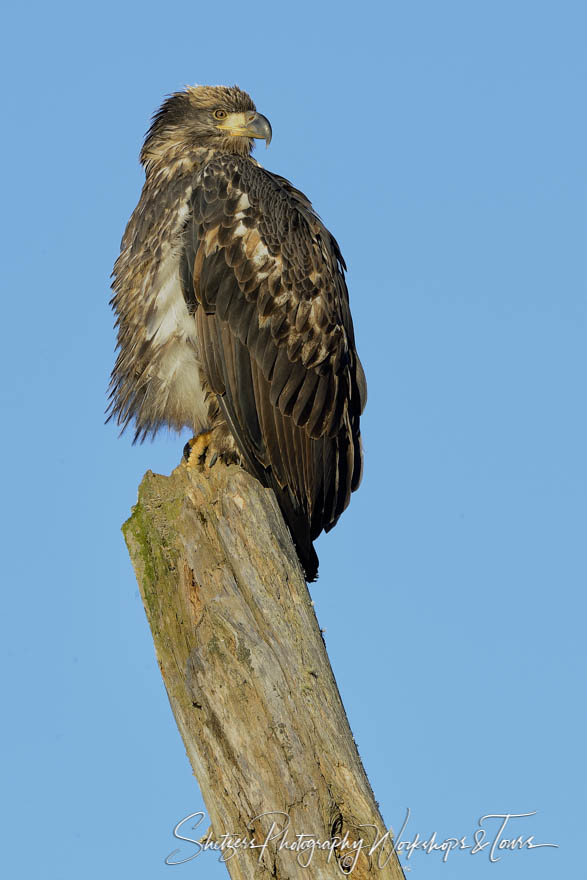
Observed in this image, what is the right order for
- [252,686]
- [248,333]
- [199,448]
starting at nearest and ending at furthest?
[252,686]
[248,333]
[199,448]

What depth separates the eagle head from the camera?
7281mm

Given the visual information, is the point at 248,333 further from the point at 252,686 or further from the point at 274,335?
the point at 252,686

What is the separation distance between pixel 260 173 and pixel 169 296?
103cm

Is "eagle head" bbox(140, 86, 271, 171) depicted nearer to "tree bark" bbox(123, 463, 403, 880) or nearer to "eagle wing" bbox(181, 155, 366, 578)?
"eagle wing" bbox(181, 155, 366, 578)

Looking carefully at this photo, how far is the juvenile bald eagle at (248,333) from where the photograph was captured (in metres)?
6.14

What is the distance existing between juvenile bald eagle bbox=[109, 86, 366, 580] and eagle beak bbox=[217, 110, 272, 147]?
0.73 metres

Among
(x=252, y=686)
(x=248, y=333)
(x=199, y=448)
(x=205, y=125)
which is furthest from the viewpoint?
(x=205, y=125)

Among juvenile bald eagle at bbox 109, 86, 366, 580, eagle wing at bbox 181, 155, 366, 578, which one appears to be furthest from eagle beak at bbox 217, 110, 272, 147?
eagle wing at bbox 181, 155, 366, 578

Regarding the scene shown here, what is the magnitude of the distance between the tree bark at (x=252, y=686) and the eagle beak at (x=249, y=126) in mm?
3381

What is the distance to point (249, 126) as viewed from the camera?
24.2ft

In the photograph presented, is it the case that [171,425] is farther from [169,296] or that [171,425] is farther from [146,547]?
[146,547]

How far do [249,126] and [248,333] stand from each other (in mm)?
1969

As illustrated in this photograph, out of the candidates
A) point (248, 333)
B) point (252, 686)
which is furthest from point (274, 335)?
point (252, 686)

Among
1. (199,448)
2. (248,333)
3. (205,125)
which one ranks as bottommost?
(199,448)
